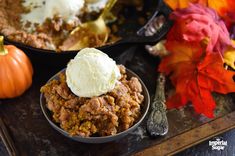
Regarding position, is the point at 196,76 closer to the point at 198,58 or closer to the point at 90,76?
the point at 198,58

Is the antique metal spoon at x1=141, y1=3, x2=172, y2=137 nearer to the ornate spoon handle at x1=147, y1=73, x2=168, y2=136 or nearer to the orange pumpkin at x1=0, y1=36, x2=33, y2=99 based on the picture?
the ornate spoon handle at x1=147, y1=73, x2=168, y2=136

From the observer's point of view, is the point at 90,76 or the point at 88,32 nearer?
the point at 90,76

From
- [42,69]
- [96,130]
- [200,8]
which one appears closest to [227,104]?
[200,8]

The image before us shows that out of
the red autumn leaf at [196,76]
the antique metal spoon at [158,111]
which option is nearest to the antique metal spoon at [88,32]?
the antique metal spoon at [158,111]

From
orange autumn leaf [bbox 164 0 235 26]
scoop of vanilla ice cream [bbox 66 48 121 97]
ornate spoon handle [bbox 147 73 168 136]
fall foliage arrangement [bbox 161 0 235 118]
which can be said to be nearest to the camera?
scoop of vanilla ice cream [bbox 66 48 121 97]

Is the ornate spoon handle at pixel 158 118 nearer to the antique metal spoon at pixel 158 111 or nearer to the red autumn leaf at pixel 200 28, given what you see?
the antique metal spoon at pixel 158 111

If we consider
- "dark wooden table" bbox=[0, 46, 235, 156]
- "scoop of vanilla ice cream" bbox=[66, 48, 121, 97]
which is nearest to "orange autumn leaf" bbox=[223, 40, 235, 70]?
"dark wooden table" bbox=[0, 46, 235, 156]

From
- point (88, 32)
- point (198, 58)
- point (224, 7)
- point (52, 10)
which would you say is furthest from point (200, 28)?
point (52, 10)
